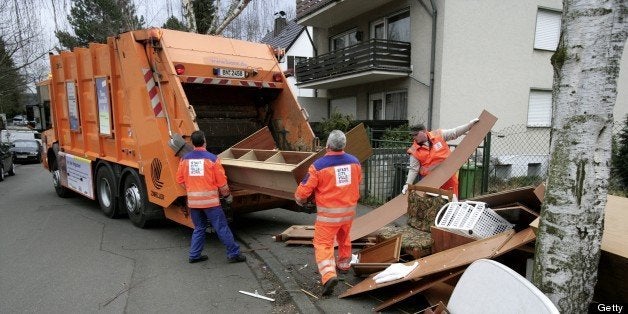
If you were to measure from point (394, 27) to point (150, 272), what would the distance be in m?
10.2

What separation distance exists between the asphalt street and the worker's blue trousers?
180 millimetres

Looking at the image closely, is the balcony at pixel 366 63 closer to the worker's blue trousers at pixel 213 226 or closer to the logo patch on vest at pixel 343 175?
the worker's blue trousers at pixel 213 226

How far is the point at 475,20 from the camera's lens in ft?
34.6

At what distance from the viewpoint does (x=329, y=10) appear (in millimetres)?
12727

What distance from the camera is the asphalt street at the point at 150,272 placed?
3430 millimetres

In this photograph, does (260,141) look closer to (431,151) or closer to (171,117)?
(171,117)

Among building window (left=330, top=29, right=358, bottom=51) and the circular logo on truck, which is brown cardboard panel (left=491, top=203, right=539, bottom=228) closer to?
the circular logo on truck

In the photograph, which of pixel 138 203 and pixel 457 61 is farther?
pixel 457 61

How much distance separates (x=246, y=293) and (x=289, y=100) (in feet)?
Result: 10.1

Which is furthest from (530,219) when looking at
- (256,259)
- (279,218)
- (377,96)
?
(377,96)

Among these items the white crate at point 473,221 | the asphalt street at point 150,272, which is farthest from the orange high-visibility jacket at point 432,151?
the asphalt street at point 150,272

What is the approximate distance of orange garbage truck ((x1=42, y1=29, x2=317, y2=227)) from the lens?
4754 millimetres

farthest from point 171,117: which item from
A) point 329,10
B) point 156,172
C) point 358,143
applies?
point 329,10

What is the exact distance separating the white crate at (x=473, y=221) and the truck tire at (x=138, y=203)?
154 inches
